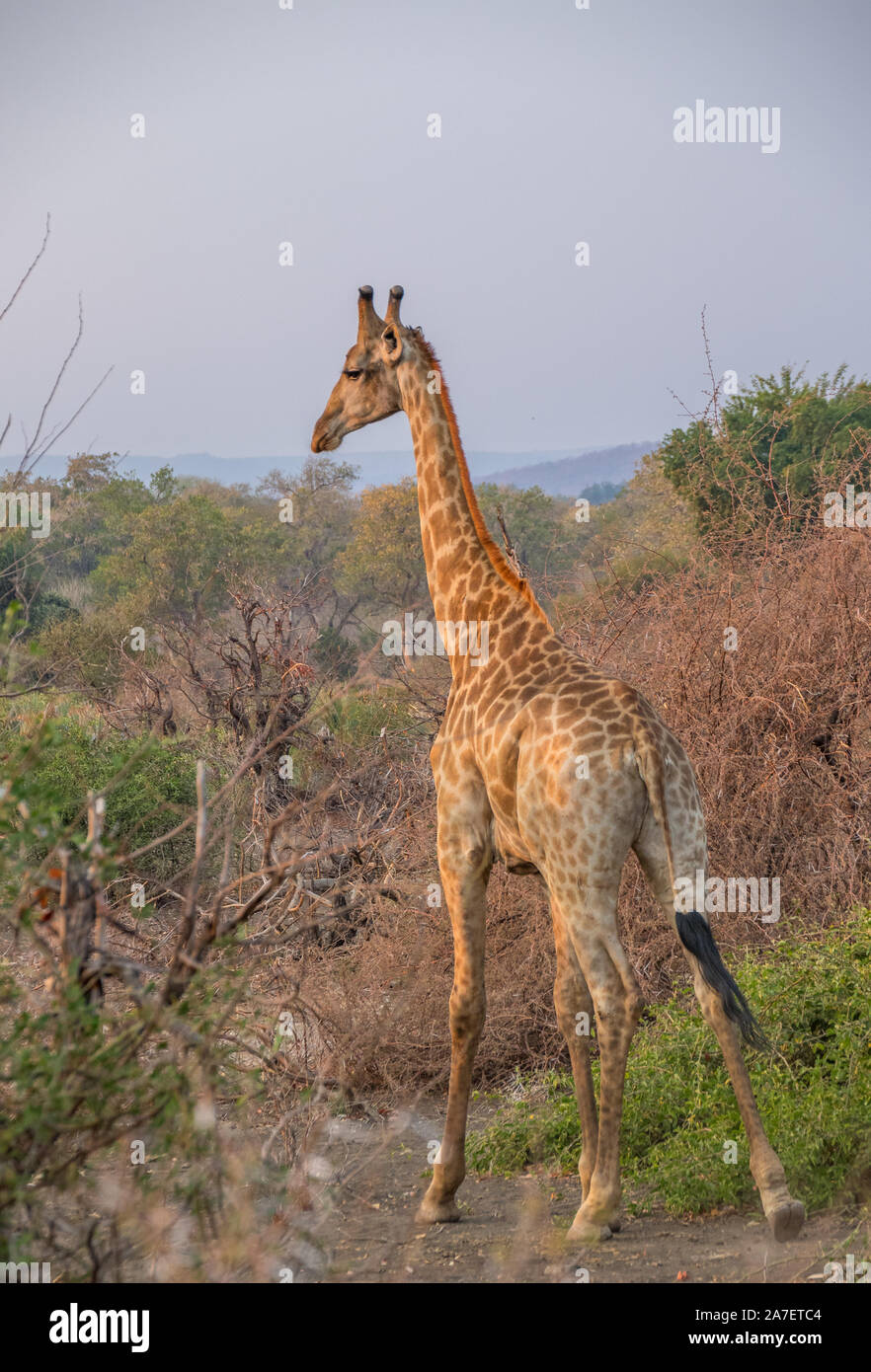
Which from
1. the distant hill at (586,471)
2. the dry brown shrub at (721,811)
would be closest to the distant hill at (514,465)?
the distant hill at (586,471)

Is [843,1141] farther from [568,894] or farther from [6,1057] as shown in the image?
[6,1057]

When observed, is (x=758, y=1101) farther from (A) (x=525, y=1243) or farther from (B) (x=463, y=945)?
(B) (x=463, y=945)

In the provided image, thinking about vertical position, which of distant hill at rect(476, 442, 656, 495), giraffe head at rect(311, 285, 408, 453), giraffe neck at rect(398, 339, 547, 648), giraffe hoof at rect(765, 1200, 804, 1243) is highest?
distant hill at rect(476, 442, 656, 495)

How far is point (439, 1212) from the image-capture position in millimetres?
4477

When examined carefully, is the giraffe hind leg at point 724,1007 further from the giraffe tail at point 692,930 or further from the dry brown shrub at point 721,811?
the dry brown shrub at point 721,811

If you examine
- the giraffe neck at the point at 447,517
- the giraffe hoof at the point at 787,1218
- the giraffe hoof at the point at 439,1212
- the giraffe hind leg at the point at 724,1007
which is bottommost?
the giraffe hoof at the point at 439,1212

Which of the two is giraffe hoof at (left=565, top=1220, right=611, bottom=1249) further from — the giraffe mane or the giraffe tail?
the giraffe mane

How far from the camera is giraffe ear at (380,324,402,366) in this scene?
5.16 meters

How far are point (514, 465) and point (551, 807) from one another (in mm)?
166557

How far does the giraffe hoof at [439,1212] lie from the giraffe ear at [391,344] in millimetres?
3189

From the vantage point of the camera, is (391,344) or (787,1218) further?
(391,344)

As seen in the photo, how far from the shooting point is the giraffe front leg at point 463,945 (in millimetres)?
4590

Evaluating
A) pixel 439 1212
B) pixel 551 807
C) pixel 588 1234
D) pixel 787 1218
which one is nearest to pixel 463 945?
pixel 551 807

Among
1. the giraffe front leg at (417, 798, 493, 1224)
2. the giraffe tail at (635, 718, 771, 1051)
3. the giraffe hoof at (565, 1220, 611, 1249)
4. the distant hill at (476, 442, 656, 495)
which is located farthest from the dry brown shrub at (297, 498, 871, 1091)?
the distant hill at (476, 442, 656, 495)
